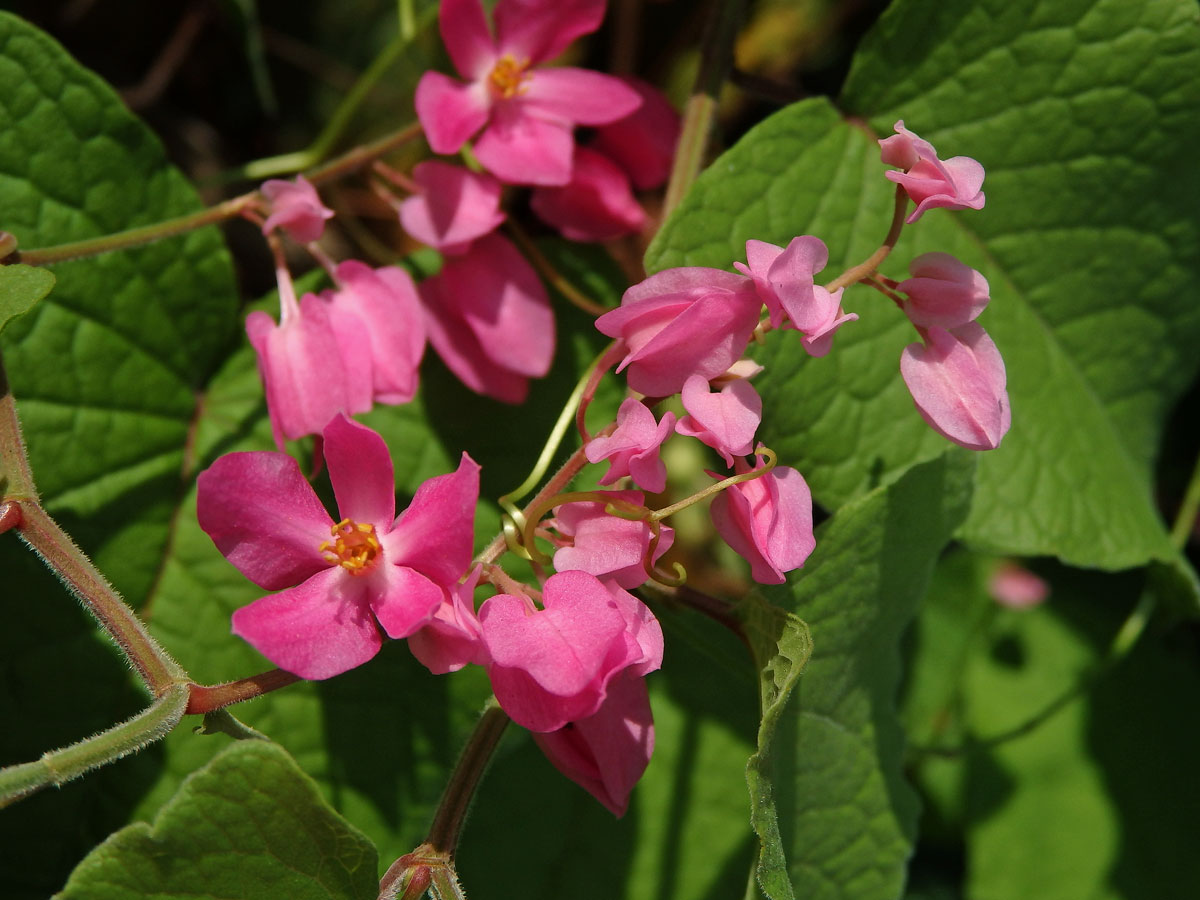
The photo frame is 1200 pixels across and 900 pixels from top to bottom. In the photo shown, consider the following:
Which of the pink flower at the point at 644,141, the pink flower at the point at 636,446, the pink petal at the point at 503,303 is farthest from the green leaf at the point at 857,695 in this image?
the pink flower at the point at 644,141

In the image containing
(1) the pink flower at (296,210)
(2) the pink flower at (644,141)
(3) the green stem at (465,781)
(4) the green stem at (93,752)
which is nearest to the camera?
(4) the green stem at (93,752)

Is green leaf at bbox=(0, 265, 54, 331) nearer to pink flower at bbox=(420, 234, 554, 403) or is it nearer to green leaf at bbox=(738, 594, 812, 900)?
pink flower at bbox=(420, 234, 554, 403)

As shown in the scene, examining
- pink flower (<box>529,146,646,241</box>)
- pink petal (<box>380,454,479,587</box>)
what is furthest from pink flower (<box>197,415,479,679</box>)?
pink flower (<box>529,146,646,241</box>)

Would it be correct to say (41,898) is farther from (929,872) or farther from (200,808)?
(929,872)

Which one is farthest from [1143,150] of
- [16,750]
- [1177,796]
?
[16,750]

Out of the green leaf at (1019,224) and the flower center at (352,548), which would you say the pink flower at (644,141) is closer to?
the green leaf at (1019,224)

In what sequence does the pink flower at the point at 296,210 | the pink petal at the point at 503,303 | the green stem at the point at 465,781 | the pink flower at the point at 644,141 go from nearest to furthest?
the green stem at the point at 465,781, the pink flower at the point at 296,210, the pink petal at the point at 503,303, the pink flower at the point at 644,141
